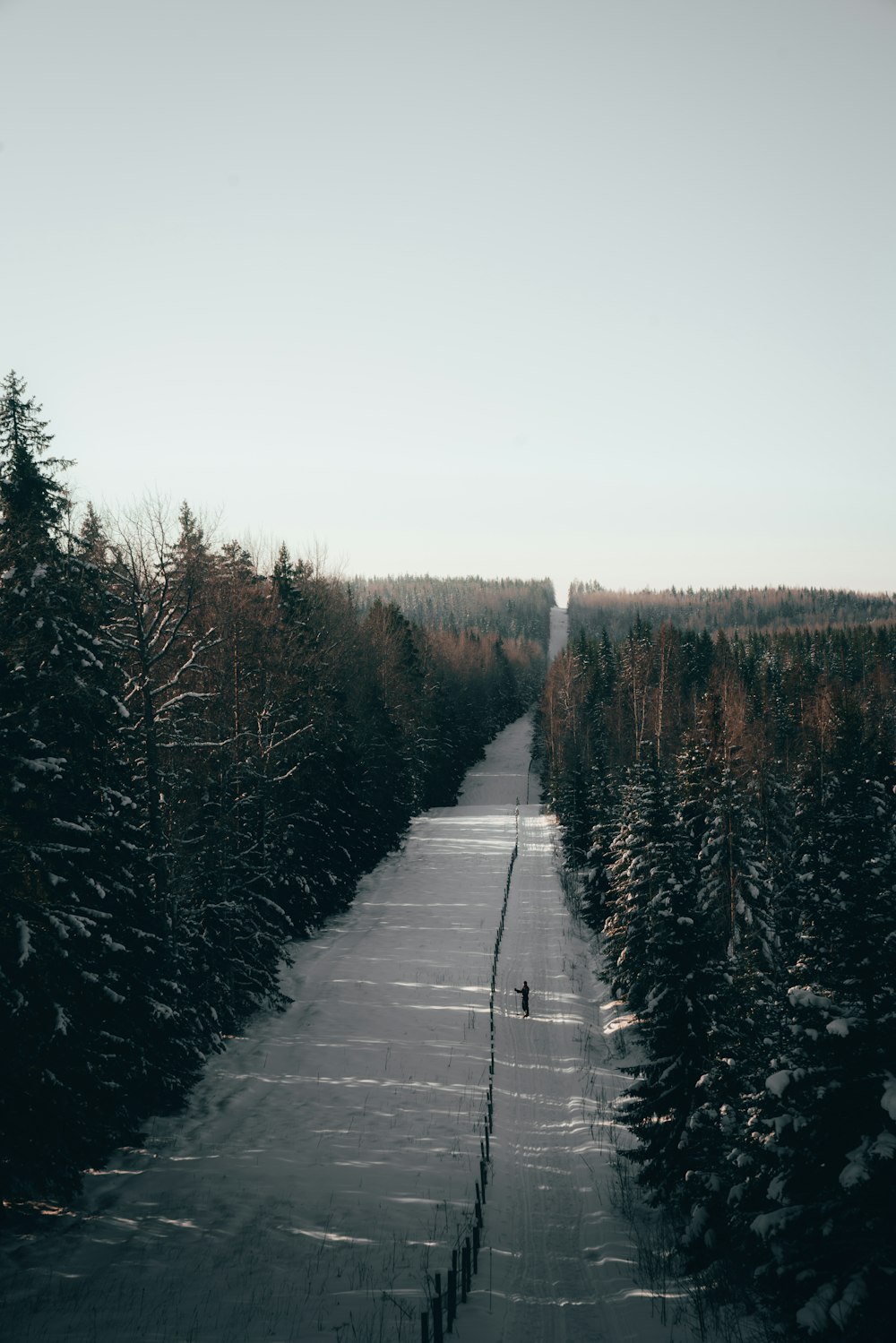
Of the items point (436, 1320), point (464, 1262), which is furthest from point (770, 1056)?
point (436, 1320)

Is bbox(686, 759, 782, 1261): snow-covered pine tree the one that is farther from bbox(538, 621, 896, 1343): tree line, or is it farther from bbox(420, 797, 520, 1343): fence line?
bbox(420, 797, 520, 1343): fence line

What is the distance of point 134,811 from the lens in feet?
44.1

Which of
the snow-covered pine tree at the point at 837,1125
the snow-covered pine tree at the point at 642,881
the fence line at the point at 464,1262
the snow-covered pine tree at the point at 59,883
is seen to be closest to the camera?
the snow-covered pine tree at the point at 837,1125

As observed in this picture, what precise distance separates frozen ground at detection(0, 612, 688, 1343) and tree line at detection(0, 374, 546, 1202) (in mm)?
1057

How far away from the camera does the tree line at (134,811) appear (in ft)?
34.0

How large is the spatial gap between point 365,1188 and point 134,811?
741 centimetres

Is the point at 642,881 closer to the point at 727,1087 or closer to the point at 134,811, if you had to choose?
the point at 727,1087

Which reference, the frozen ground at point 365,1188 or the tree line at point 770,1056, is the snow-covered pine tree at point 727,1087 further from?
the frozen ground at point 365,1188

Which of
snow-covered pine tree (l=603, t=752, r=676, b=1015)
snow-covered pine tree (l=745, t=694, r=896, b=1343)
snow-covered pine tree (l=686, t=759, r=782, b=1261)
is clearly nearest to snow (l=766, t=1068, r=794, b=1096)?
snow-covered pine tree (l=745, t=694, r=896, b=1343)

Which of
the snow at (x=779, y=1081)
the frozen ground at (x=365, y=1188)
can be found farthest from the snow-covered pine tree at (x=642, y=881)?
the snow at (x=779, y=1081)

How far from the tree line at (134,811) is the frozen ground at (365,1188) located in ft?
3.47

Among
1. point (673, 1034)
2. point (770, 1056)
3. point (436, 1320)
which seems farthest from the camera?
point (673, 1034)

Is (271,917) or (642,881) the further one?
(271,917)

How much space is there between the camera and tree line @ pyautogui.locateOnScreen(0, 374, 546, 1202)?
34.0ft
